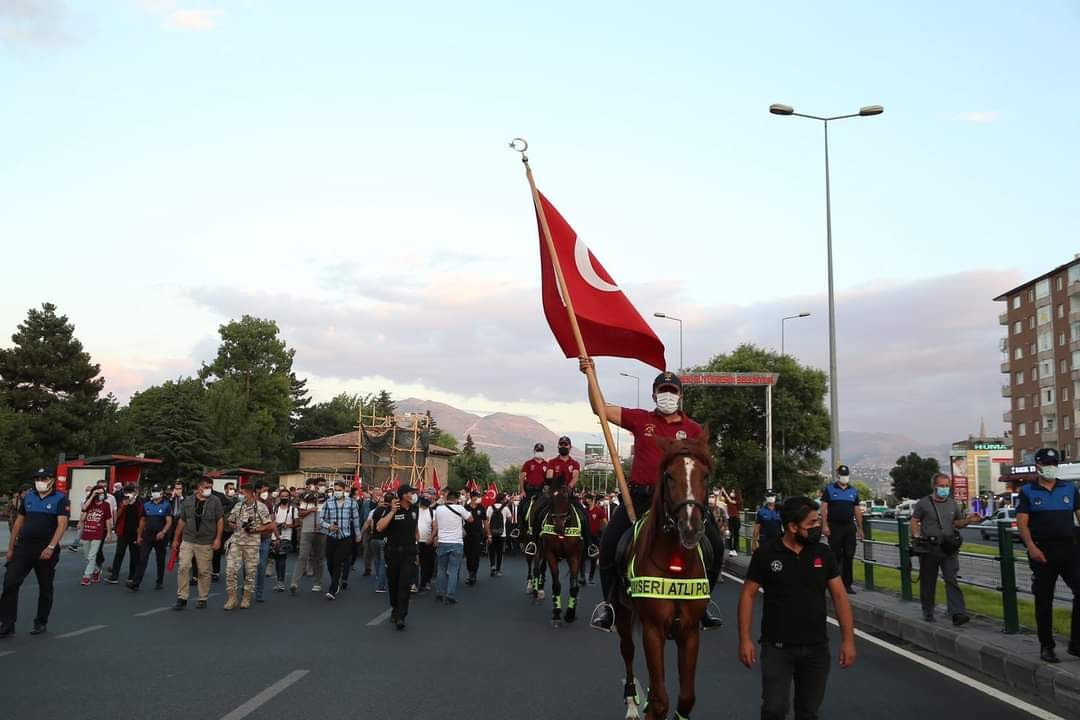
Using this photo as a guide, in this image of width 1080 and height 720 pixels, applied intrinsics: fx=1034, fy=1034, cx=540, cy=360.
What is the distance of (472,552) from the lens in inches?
859

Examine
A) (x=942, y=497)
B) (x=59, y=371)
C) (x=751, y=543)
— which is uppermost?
(x=59, y=371)

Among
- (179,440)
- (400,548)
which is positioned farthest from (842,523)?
(179,440)

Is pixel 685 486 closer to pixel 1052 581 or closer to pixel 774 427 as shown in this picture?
pixel 1052 581

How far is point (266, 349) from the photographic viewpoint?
3989 inches

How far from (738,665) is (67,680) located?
20.2ft

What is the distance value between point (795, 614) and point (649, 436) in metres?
1.97

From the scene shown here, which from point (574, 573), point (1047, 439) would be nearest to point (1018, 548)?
point (574, 573)

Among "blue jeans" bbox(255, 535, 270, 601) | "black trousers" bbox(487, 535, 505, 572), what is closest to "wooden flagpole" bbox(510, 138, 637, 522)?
"blue jeans" bbox(255, 535, 270, 601)

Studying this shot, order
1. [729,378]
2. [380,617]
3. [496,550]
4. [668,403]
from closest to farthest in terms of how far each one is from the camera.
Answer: [668,403]
[380,617]
[496,550]
[729,378]

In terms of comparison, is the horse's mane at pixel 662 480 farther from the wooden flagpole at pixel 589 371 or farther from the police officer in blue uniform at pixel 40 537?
the police officer in blue uniform at pixel 40 537

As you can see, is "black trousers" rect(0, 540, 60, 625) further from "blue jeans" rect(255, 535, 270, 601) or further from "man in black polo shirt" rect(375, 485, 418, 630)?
"blue jeans" rect(255, 535, 270, 601)

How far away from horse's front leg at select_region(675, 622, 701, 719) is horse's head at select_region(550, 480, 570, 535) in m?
8.87

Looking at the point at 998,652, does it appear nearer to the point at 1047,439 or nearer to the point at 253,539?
the point at 253,539

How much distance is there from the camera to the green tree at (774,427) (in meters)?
68.4
